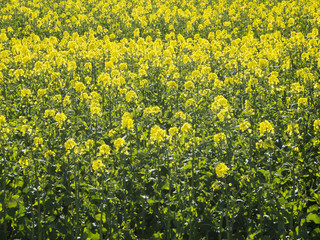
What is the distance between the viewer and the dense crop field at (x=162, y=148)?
3979mm

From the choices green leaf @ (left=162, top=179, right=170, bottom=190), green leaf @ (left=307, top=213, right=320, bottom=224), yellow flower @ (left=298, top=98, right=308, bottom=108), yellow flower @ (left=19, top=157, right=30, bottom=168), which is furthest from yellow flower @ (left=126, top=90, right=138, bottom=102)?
green leaf @ (left=307, top=213, right=320, bottom=224)

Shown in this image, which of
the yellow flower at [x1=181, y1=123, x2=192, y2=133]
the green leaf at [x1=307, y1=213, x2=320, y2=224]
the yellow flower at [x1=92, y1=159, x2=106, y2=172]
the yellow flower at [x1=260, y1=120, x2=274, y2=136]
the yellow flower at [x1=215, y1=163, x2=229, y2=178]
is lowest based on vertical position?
the green leaf at [x1=307, y1=213, x2=320, y2=224]

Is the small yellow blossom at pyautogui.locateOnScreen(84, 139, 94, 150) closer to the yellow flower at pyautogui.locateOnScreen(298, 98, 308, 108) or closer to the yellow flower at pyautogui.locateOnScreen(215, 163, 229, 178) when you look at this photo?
the yellow flower at pyautogui.locateOnScreen(215, 163, 229, 178)

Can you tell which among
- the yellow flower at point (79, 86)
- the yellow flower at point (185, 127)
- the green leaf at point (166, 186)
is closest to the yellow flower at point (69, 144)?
the green leaf at point (166, 186)

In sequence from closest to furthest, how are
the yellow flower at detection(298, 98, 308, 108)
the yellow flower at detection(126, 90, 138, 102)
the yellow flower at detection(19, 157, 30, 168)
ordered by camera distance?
the yellow flower at detection(19, 157, 30, 168) → the yellow flower at detection(298, 98, 308, 108) → the yellow flower at detection(126, 90, 138, 102)

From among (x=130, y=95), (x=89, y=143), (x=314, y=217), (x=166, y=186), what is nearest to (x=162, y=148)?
(x=166, y=186)

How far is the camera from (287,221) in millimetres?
3941

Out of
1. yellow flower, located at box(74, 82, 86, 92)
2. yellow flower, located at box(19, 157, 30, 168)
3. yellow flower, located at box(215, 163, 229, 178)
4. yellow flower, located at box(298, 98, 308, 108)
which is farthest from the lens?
yellow flower, located at box(74, 82, 86, 92)

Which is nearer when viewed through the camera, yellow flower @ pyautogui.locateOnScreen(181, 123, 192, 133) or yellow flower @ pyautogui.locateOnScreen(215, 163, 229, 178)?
yellow flower @ pyautogui.locateOnScreen(215, 163, 229, 178)

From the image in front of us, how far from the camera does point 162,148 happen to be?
4668 millimetres

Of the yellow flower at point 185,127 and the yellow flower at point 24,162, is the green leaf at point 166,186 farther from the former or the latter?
the yellow flower at point 24,162

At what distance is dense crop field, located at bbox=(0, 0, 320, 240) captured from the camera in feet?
13.1

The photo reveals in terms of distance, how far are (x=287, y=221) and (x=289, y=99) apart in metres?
2.50

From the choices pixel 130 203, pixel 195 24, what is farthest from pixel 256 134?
pixel 195 24
